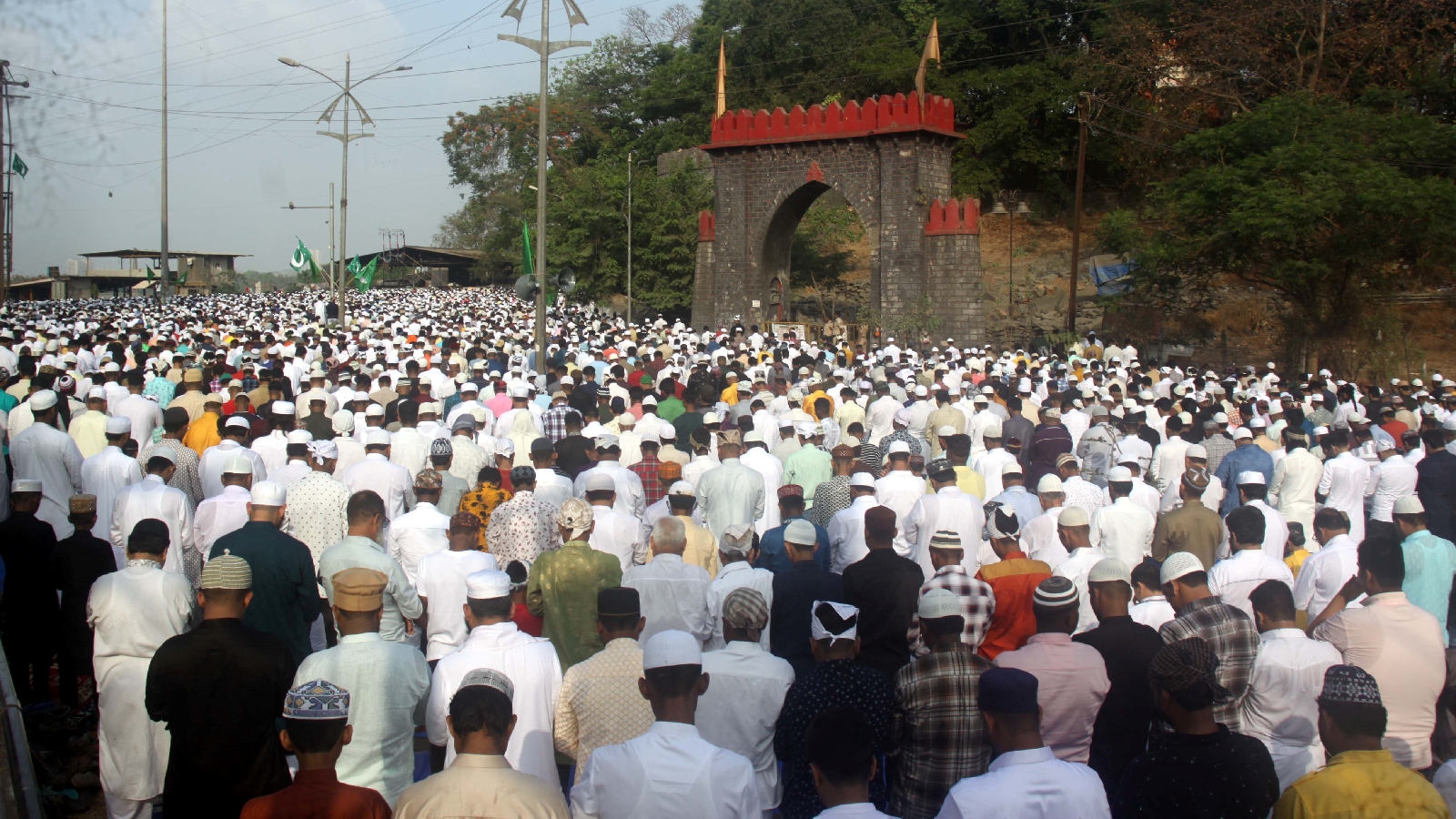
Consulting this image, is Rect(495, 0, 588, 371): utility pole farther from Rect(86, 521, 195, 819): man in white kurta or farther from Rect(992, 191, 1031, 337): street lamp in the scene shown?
Rect(992, 191, 1031, 337): street lamp

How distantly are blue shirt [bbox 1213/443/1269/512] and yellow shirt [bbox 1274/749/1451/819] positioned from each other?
6.38 meters

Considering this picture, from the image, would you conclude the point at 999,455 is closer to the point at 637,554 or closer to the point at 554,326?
the point at 637,554

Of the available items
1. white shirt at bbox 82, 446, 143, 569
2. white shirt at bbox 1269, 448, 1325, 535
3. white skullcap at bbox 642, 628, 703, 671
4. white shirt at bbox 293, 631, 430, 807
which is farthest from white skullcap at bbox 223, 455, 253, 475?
white shirt at bbox 1269, 448, 1325, 535

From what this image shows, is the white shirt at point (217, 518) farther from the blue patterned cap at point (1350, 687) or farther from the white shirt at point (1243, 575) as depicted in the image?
the blue patterned cap at point (1350, 687)

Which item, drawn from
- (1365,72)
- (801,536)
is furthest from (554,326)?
(1365,72)

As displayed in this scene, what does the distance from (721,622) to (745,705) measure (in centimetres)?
139

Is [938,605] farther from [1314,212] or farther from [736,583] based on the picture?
[1314,212]

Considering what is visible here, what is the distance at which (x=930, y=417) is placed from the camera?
1191 cm

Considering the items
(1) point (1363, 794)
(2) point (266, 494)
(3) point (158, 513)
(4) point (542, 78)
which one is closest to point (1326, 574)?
(1) point (1363, 794)

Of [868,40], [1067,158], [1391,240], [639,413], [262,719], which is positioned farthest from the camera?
[868,40]

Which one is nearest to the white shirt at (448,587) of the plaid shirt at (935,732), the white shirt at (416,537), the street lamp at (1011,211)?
the white shirt at (416,537)

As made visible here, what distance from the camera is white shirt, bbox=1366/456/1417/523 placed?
9.30m

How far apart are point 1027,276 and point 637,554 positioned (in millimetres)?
35153

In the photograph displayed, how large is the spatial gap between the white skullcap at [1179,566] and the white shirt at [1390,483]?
5.01 metres
